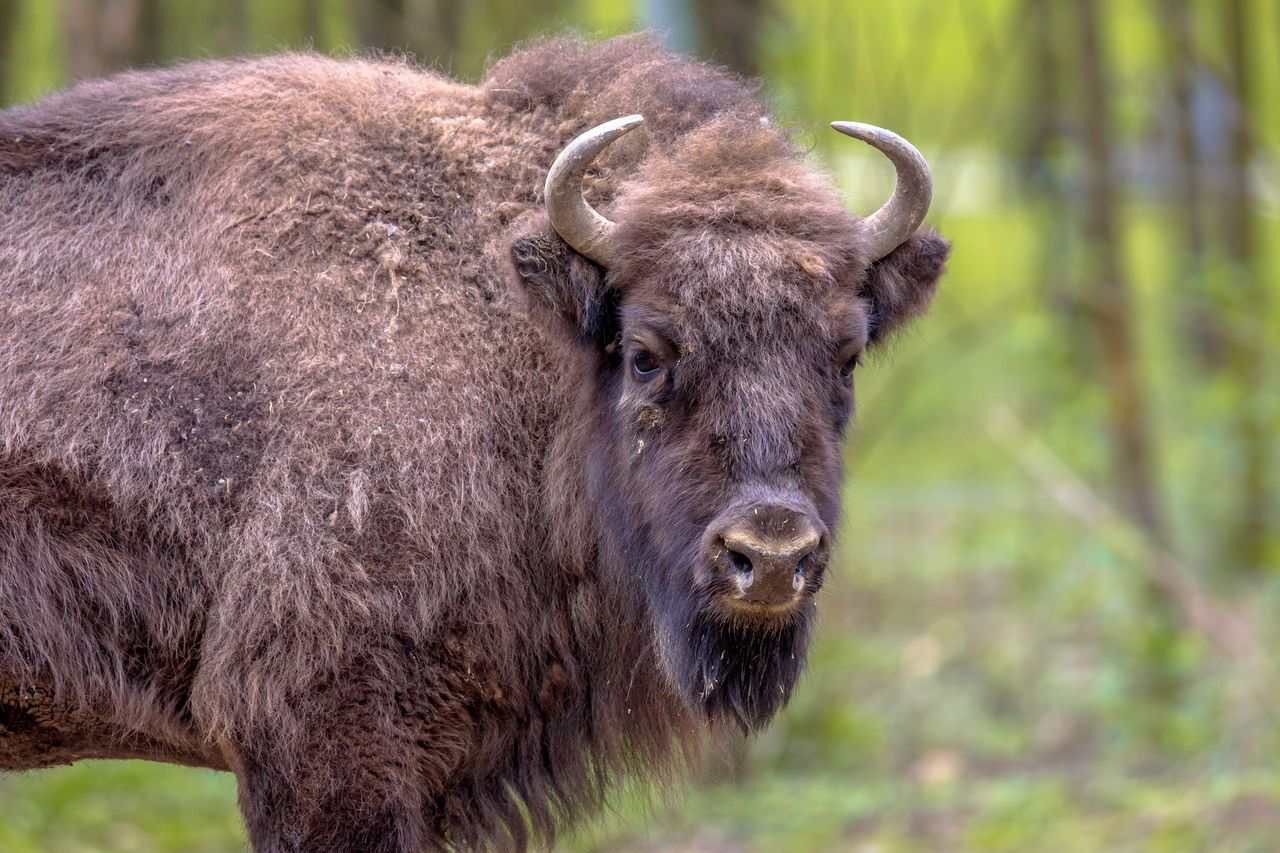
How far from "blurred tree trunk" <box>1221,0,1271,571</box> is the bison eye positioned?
593 cm

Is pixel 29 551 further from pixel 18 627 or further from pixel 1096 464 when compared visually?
pixel 1096 464

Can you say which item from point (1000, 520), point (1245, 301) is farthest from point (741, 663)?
point (1000, 520)

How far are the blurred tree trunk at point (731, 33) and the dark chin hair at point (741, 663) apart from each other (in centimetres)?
456

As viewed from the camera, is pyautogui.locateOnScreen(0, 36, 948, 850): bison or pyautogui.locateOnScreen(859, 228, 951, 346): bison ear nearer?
pyautogui.locateOnScreen(0, 36, 948, 850): bison

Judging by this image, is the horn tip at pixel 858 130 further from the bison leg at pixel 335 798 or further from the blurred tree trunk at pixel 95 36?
the blurred tree trunk at pixel 95 36

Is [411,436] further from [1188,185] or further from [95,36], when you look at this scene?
[1188,185]

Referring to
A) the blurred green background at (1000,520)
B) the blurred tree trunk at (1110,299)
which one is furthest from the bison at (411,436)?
the blurred tree trunk at (1110,299)

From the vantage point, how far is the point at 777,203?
14.0 ft

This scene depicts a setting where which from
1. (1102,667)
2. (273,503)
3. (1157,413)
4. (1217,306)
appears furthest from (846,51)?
(273,503)

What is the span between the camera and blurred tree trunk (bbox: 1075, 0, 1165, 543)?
983cm

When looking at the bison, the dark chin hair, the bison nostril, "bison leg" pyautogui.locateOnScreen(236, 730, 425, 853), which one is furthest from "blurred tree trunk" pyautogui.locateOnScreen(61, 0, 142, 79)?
the bison nostril

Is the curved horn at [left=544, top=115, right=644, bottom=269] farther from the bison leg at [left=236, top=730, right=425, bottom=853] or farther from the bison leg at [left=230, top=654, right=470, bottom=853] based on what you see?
the bison leg at [left=236, top=730, right=425, bottom=853]

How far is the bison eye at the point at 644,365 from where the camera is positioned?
4.17m

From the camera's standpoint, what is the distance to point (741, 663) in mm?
4340
